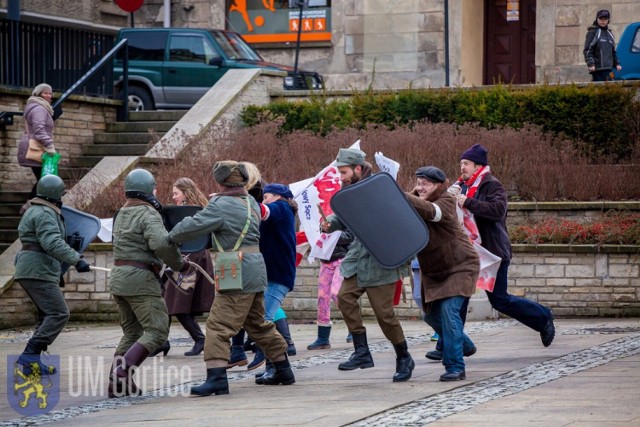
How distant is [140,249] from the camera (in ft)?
33.5

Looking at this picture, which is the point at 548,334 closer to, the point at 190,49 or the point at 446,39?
the point at 190,49

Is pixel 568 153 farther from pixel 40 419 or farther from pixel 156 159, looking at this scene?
pixel 40 419

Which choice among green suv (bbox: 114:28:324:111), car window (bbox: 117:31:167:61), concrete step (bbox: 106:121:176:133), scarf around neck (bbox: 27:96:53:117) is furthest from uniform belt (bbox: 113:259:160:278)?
car window (bbox: 117:31:167:61)

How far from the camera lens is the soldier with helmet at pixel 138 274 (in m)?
10.1

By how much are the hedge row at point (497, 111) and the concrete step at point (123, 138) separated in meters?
1.59

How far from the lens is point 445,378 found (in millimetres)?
10211

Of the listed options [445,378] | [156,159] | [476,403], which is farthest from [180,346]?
[156,159]

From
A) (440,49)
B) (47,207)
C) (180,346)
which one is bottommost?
(180,346)

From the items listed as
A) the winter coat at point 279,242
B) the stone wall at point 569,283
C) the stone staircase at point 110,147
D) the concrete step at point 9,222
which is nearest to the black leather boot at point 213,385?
the winter coat at point 279,242

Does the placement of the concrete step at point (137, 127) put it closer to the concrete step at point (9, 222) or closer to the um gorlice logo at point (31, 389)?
the concrete step at point (9, 222)

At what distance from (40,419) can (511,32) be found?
78.0ft

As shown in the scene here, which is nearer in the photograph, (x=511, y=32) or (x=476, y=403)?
(x=476, y=403)

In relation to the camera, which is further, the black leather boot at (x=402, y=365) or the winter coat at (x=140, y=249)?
the black leather boot at (x=402, y=365)

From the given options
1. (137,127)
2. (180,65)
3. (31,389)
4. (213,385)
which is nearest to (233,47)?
(180,65)
